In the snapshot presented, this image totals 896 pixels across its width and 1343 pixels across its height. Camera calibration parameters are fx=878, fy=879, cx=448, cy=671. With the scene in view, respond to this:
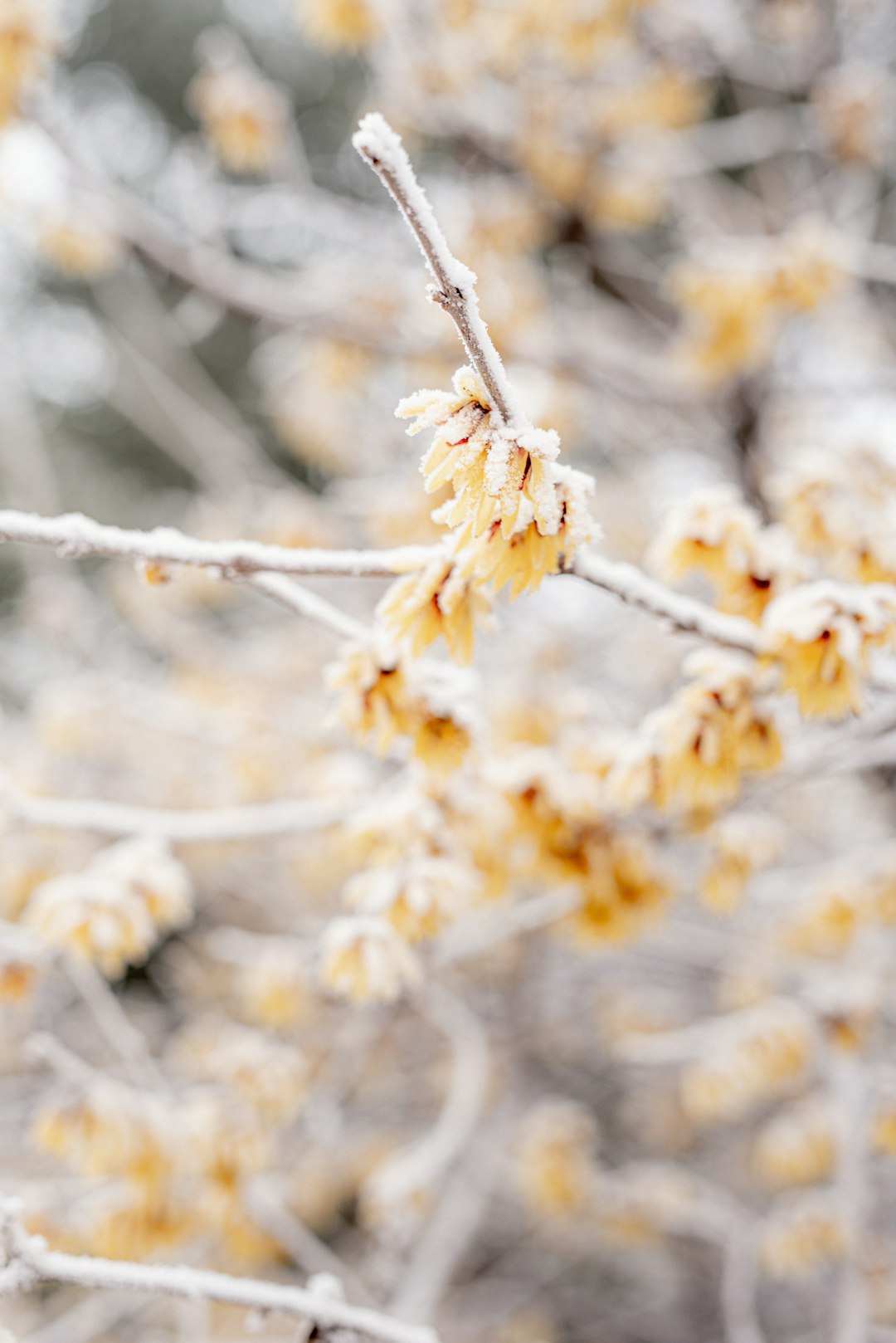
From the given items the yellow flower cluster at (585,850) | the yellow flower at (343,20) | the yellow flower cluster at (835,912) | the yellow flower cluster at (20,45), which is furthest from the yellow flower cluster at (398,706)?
the yellow flower at (343,20)

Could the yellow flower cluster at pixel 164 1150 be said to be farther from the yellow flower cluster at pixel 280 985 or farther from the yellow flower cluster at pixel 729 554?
the yellow flower cluster at pixel 729 554

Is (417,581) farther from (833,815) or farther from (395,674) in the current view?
(833,815)

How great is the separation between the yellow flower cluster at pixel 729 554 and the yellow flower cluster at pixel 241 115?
285 centimetres

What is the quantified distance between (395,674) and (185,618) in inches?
259

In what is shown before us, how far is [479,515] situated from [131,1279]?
118 cm

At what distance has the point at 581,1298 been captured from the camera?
19.2 feet

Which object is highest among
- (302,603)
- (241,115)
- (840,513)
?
(241,115)

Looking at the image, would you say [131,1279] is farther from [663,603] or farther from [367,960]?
[663,603]

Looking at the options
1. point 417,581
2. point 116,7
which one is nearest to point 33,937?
point 417,581

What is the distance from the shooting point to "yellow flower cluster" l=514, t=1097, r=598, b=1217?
145 inches

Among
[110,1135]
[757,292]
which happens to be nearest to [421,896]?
[110,1135]

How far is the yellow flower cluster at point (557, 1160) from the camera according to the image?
368cm

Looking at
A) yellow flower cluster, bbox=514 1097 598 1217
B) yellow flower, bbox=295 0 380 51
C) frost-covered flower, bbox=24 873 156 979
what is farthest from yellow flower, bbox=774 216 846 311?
yellow flower cluster, bbox=514 1097 598 1217

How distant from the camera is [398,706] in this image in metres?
1.43
